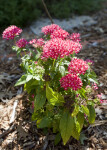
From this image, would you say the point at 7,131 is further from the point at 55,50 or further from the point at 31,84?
the point at 55,50

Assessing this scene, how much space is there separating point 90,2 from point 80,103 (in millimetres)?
5858

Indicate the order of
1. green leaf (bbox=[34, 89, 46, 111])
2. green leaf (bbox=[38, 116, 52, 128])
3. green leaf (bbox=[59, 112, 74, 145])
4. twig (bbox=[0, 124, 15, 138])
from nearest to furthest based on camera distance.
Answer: green leaf (bbox=[59, 112, 74, 145]) < green leaf (bbox=[34, 89, 46, 111]) < green leaf (bbox=[38, 116, 52, 128]) < twig (bbox=[0, 124, 15, 138])

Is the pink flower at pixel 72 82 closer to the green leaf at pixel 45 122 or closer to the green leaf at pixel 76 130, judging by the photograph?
the green leaf at pixel 76 130

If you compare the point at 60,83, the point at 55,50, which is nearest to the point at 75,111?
the point at 60,83

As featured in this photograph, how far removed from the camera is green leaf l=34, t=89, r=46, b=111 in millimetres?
2068

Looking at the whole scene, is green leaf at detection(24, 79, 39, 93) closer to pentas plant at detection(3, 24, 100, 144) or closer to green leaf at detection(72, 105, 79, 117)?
pentas plant at detection(3, 24, 100, 144)

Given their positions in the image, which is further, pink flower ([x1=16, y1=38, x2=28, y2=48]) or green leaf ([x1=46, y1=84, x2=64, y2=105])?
pink flower ([x1=16, y1=38, x2=28, y2=48])

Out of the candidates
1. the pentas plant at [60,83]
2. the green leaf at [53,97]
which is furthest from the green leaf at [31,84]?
the green leaf at [53,97]

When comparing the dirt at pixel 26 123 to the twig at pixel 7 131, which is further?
the twig at pixel 7 131

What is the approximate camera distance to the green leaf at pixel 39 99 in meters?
2.07

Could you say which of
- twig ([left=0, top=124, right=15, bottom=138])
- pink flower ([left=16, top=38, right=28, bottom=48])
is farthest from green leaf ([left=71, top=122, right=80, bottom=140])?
pink flower ([left=16, top=38, right=28, bottom=48])

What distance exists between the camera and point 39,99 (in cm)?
210

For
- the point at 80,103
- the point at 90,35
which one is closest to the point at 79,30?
the point at 90,35

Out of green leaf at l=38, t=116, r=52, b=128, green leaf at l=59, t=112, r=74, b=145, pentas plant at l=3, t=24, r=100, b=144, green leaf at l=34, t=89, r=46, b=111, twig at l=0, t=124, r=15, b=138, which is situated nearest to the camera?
pentas plant at l=3, t=24, r=100, b=144
